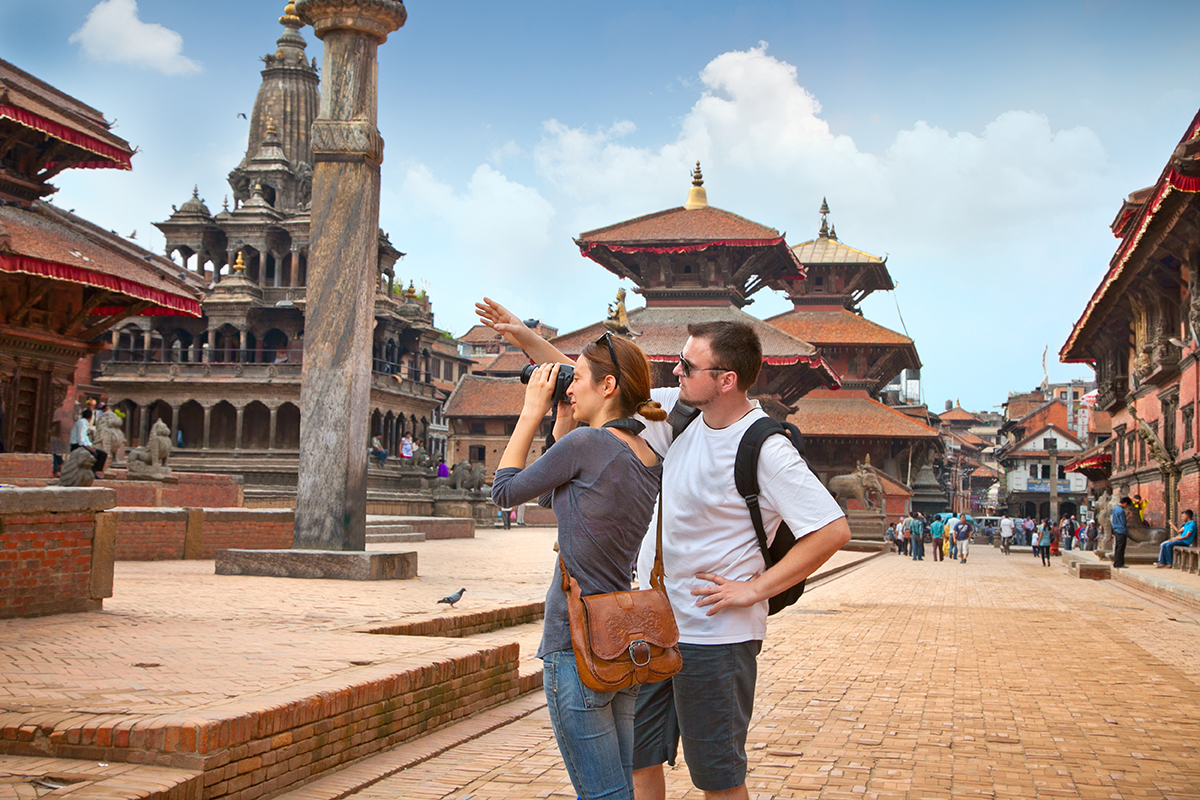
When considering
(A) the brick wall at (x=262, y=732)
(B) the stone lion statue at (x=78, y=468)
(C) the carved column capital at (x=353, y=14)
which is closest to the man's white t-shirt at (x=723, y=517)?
(A) the brick wall at (x=262, y=732)

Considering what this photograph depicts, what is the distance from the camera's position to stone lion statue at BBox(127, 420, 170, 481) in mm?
20891

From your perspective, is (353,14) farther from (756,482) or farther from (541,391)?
(756,482)

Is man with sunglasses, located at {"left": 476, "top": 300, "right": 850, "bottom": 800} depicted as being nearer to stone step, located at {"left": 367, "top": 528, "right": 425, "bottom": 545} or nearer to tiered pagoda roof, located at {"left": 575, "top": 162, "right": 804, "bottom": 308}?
stone step, located at {"left": 367, "top": 528, "right": 425, "bottom": 545}

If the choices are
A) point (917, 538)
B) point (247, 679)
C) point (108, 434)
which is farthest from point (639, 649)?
point (917, 538)

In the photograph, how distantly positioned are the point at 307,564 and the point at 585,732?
9.10m

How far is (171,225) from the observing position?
5138cm

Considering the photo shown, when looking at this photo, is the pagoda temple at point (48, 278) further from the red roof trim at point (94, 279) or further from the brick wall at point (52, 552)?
the brick wall at point (52, 552)

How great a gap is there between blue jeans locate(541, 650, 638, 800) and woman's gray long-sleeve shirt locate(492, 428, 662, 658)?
8cm

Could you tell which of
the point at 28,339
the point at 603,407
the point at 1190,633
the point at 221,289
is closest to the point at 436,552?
the point at 28,339

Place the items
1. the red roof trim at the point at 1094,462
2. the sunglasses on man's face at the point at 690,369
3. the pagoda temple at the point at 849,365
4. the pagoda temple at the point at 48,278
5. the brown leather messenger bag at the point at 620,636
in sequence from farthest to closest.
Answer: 1. the pagoda temple at the point at 849,365
2. the red roof trim at the point at 1094,462
3. the pagoda temple at the point at 48,278
4. the sunglasses on man's face at the point at 690,369
5. the brown leather messenger bag at the point at 620,636

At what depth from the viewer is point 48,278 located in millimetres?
20594

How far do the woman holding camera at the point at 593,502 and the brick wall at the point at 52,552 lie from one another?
513 centimetres

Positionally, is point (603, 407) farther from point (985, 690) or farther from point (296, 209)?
point (296, 209)

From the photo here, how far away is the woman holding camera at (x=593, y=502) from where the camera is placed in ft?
9.80
